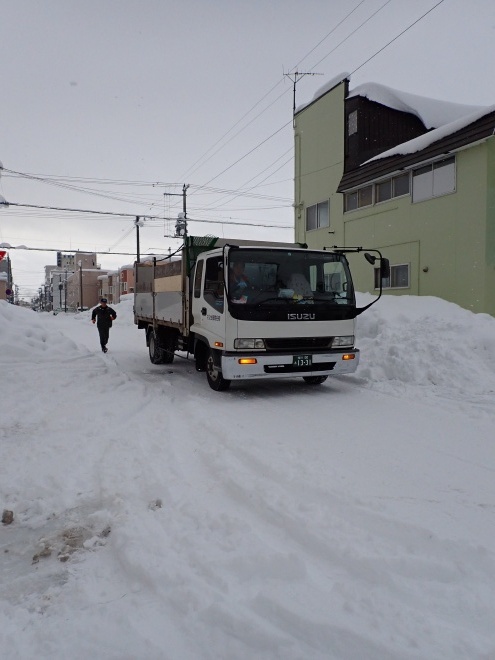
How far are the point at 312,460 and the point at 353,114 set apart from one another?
703 inches

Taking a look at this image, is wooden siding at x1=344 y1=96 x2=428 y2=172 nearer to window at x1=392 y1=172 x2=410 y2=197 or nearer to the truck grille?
window at x1=392 y1=172 x2=410 y2=197

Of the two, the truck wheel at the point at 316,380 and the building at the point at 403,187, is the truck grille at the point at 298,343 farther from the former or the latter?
the building at the point at 403,187

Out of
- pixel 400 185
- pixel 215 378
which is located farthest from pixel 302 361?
pixel 400 185

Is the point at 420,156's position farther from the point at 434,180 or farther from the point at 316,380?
the point at 316,380

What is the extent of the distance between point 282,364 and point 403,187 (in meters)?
10.9

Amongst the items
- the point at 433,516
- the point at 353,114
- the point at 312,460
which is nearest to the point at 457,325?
the point at 312,460

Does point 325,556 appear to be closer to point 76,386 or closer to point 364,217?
point 76,386

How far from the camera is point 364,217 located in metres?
17.8

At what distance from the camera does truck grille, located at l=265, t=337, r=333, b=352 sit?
784cm

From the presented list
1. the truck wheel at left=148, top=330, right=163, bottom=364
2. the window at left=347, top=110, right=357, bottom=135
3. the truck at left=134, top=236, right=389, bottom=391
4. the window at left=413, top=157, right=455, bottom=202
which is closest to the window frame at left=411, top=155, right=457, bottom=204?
the window at left=413, top=157, right=455, bottom=202

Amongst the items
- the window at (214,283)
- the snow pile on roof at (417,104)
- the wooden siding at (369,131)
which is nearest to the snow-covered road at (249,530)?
the window at (214,283)

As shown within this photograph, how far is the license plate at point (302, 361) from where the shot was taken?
7887 mm

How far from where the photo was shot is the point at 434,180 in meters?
14.7

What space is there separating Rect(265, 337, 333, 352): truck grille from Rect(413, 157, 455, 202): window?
341 inches
